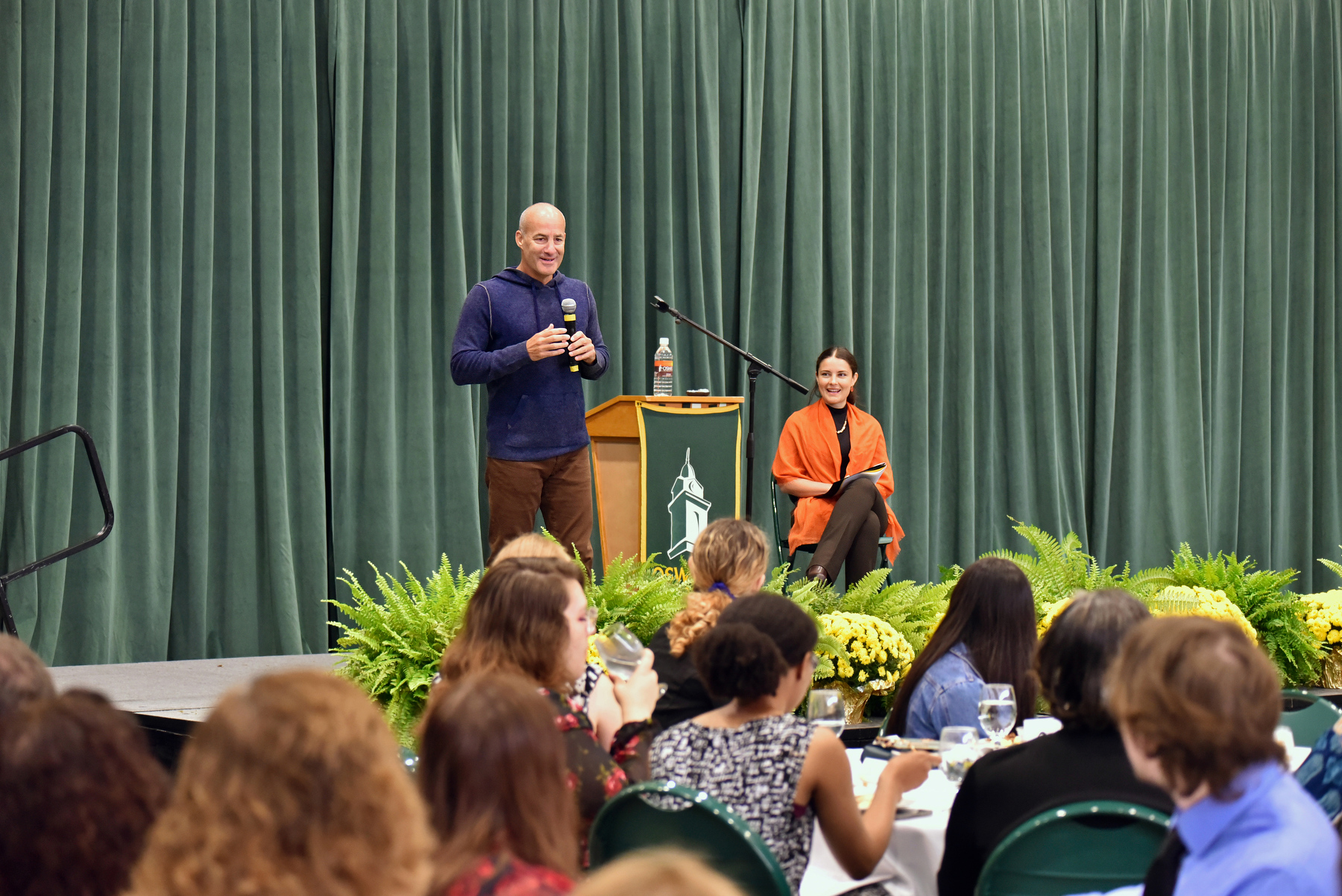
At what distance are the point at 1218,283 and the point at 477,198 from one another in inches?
173

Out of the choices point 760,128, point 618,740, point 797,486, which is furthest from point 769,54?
point 618,740

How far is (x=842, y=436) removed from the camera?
18.0 ft

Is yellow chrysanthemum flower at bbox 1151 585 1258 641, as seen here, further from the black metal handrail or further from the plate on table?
the black metal handrail

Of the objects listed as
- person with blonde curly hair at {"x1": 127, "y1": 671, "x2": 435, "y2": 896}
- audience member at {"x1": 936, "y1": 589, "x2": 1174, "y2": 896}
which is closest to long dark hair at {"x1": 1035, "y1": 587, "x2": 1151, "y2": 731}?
audience member at {"x1": 936, "y1": 589, "x2": 1174, "y2": 896}

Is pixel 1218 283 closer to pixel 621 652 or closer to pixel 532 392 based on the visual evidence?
pixel 532 392

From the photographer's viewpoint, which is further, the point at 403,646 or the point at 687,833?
the point at 403,646

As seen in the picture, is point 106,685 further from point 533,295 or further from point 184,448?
point 533,295

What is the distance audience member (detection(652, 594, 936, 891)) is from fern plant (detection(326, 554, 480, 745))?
6.30 feet

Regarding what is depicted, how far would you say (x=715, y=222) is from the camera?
6.42 meters

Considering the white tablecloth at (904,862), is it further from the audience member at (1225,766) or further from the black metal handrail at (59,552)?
the black metal handrail at (59,552)

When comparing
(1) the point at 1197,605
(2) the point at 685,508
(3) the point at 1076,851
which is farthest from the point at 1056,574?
(3) the point at 1076,851

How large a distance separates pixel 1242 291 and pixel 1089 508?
1.60 meters

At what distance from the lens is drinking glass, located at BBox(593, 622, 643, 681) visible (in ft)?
7.68

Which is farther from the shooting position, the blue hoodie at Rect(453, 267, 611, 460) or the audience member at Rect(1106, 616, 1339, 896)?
the blue hoodie at Rect(453, 267, 611, 460)
